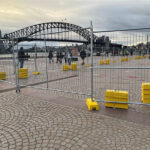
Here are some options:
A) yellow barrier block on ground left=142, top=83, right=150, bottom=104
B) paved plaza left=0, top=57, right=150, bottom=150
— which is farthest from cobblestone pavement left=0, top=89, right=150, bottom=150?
yellow barrier block on ground left=142, top=83, right=150, bottom=104

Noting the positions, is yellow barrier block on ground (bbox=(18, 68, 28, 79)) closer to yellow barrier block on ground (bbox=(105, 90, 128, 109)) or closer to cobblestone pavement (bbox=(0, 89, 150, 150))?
cobblestone pavement (bbox=(0, 89, 150, 150))

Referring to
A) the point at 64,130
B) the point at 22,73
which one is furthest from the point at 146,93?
the point at 22,73

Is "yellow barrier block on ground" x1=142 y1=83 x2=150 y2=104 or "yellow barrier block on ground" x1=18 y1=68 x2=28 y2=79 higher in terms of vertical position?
"yellow barrier block on ground" x1=18 y1=68 x2=28 y2=79

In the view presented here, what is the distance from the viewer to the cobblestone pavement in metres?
2.76

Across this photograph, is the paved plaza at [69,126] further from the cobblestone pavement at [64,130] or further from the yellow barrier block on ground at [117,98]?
the yellow barrier block on ground at [117,98]

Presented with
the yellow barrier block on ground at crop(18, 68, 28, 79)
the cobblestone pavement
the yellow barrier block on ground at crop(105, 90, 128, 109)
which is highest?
the yellow barrier block on ground at crop(18, 68, 28, 79)

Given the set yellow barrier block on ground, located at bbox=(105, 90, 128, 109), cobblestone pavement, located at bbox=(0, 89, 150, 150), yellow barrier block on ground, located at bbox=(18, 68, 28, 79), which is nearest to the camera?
cobblestone pavement, located at bbox=(0, 89, 150, 150)

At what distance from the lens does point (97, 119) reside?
12.4 ft

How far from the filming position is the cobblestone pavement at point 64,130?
276cm

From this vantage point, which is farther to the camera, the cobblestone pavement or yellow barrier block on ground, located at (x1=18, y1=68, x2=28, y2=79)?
yellow barrier block on ground, located at (x1=18, y1=68, x2=28, y2=79)

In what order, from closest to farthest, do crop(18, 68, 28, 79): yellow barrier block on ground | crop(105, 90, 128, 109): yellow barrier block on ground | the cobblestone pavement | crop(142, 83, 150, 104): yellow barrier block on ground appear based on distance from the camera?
the cobblestone pavement, crop(105, 90, 128, 109): yellow barrier block on ground, crop(142, 83, 150, 104): yellow barrier block on ground, crop(18, 68, 28, 79): yellow barrier block on ground

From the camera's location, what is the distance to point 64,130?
3.26m

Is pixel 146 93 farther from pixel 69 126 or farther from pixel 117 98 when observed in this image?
pixel 69 126

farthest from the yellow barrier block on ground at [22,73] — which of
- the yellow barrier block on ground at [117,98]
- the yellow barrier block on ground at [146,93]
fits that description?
the yellow barrier block on ground at [146,93]
